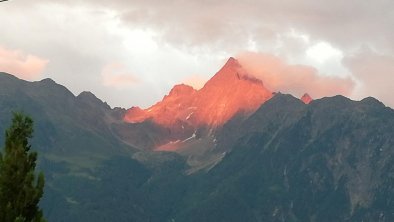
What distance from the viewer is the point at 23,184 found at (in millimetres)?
57250

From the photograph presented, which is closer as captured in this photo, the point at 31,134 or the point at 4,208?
the point at 4,208

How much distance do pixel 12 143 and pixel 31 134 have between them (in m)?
1.88

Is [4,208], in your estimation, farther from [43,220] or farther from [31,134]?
[31,134]

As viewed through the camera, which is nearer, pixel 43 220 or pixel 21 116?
pixel 43 220

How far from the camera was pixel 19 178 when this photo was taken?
57.4 metres

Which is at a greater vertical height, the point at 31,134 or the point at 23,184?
the point at 31,134

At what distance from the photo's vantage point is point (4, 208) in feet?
183

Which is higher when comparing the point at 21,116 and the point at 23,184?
the point at 21,116

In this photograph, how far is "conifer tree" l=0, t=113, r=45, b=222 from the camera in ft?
184

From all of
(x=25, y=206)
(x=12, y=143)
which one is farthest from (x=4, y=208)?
(x=12, y=143)

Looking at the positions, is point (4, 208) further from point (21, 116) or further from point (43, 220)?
point (21, 116)

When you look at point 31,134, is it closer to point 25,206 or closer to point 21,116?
point 21,116

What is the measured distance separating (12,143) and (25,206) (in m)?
5.57

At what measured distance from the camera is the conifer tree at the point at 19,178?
56156 mm
